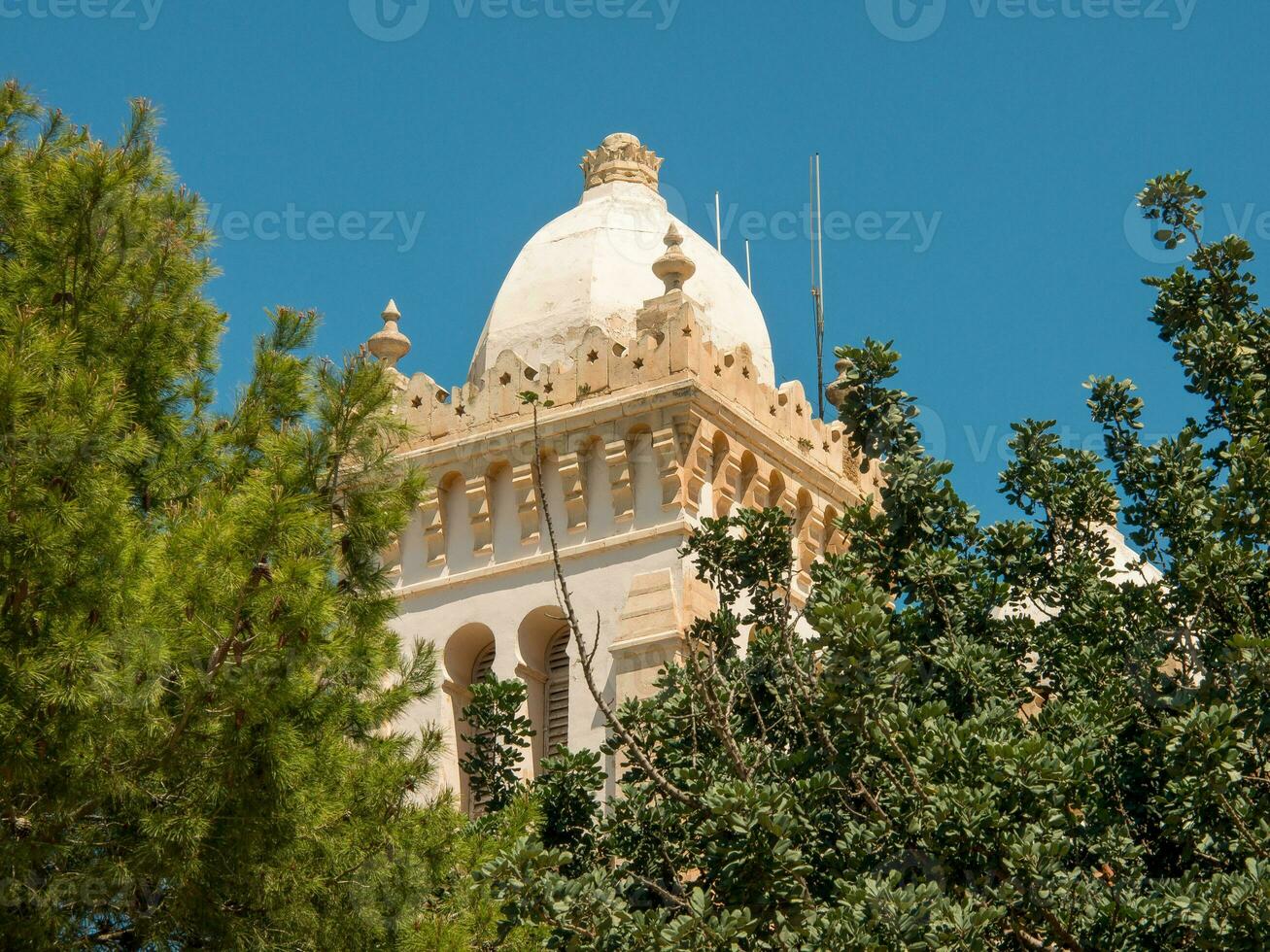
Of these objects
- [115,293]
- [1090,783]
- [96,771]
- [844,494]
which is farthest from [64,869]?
[844,494]

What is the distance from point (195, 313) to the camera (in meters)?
15.9

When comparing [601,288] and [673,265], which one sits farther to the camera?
[601,288]

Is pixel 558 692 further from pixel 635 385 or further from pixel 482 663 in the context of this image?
pixel 635 385

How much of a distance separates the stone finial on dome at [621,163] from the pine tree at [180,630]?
1463cm

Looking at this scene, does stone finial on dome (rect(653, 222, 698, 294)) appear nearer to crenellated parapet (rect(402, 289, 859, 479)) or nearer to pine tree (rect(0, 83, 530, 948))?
crenellated parapet (rect(402, 289, 859, 479))

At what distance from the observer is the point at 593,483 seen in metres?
25.7

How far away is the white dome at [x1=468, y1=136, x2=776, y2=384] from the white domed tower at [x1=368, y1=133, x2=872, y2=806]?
0.05 metres

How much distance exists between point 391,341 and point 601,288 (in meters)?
2.62

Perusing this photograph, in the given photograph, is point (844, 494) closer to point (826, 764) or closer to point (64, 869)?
point (826, 764)

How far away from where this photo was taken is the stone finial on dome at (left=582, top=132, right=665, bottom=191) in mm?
29969

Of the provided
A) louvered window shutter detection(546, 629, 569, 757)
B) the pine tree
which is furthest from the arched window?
the pine tree

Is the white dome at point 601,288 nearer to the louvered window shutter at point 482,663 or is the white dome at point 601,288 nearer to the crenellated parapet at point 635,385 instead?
the crenellated parapet at point 635,385

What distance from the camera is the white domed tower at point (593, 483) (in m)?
24.9

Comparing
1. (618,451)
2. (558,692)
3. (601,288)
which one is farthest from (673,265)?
(558,692)
